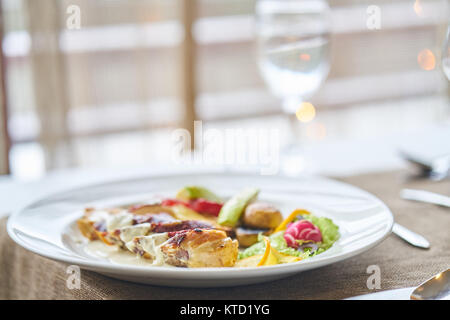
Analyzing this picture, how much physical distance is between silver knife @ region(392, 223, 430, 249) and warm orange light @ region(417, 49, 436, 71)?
3.35 metres

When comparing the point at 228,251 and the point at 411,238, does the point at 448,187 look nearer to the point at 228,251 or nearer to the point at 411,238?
the point at 411,238

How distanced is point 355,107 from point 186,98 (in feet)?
4.91

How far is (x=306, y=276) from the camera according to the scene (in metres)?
0.65

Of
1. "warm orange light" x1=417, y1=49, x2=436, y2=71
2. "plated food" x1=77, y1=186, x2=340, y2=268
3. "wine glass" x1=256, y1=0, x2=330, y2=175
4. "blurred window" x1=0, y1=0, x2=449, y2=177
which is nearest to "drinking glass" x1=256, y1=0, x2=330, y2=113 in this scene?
"wine glass" x1=256, y1=0, x2=330, y2=175

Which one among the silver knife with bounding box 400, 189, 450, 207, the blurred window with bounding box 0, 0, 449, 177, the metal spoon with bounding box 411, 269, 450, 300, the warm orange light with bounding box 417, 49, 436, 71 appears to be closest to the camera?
the metal spoon with bounding box 411, 269, 450, 300

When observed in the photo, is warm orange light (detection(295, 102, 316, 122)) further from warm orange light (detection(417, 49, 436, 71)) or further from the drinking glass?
the drinking glass

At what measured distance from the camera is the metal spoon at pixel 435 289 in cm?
55

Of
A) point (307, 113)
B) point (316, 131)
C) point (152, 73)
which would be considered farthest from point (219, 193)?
point (316, 131)

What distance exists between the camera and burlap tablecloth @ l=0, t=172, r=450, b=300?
61 cm

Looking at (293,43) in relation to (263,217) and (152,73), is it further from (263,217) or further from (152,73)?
(152,73)

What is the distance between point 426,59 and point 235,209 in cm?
355

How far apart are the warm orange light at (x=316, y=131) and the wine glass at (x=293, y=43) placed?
2464 mm

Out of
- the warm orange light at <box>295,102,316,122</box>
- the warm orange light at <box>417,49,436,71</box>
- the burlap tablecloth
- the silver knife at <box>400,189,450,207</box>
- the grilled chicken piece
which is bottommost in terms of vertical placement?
the warm orange light at <box>295,102,316,122</box>

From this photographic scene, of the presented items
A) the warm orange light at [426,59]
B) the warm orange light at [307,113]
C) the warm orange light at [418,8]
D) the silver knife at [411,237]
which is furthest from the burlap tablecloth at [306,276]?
the warm orange light at [418,8]
